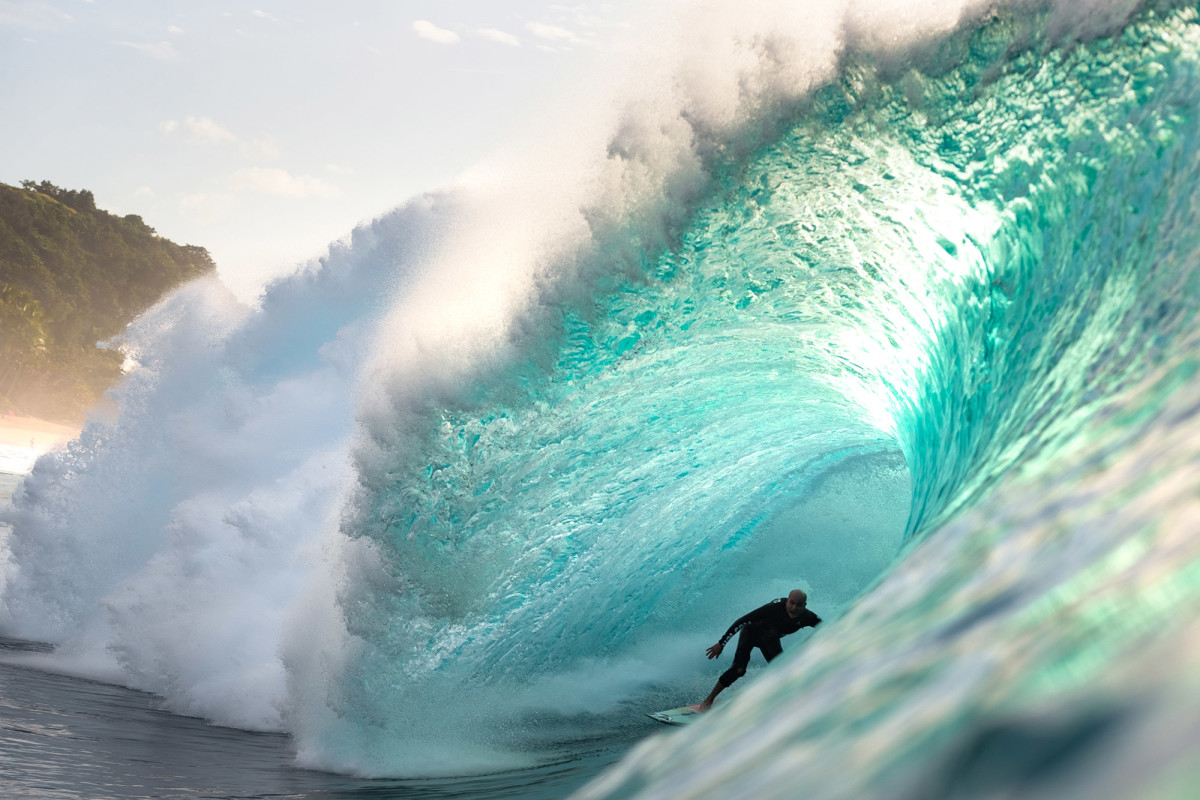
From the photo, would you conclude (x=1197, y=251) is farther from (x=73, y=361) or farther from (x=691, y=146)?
(x=73, y=361)

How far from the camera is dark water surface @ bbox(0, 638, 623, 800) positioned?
5.01 metres

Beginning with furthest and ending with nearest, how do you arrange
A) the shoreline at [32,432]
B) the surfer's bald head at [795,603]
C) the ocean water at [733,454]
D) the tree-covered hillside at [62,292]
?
the tree-covered hillside at [62,292], the shoreline at [32,432], the surfer's bald head at [795,603], the ocean water at [733,454]

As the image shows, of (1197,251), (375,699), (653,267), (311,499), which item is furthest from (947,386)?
(311,499)

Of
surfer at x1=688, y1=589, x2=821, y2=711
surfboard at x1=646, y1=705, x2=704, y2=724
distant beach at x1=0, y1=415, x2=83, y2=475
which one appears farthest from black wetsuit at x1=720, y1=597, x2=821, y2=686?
distant beach at x1=0, y1=415, x2=83, y2=475

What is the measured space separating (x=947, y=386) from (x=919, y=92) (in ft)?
5.04

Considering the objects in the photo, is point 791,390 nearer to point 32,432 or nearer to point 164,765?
point 164,765

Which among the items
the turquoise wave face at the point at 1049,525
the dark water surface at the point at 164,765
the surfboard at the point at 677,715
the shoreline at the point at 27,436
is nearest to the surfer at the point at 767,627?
the surfboard at the point at 677,715

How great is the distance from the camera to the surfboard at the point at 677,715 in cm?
597

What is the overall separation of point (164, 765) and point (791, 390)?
5.36 metres

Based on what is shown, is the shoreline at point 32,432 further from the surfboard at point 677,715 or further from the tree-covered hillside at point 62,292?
the surfboard at point 677,715

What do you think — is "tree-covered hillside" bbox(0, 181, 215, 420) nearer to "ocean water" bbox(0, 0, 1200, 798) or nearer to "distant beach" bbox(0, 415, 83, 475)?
"distant beach" bbox(0, 415, 83, 475)

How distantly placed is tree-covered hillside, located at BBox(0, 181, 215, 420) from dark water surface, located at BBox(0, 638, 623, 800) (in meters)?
52.6

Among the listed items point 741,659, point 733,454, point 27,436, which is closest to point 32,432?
point 27,436

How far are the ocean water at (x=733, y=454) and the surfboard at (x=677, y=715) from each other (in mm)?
182
